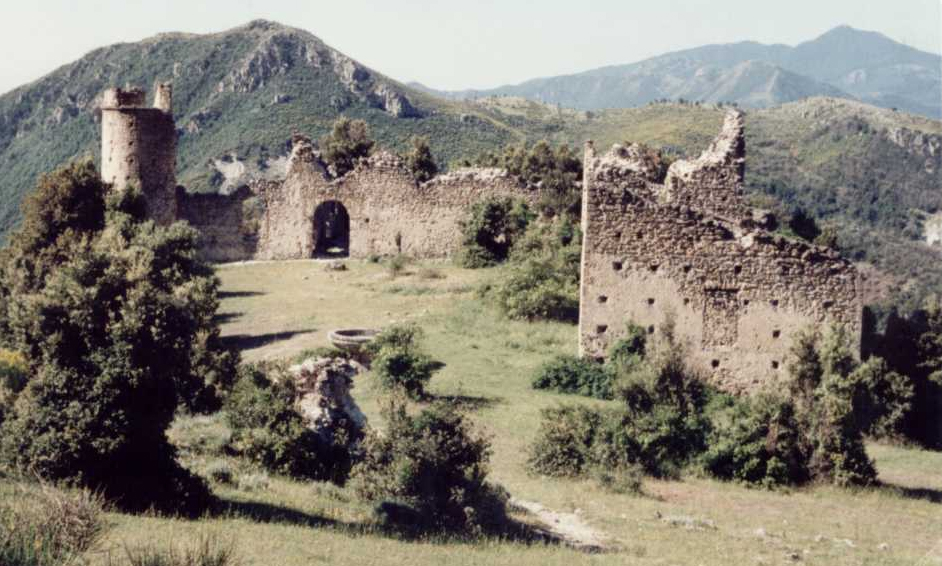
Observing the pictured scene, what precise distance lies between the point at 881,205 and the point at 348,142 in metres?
38.6

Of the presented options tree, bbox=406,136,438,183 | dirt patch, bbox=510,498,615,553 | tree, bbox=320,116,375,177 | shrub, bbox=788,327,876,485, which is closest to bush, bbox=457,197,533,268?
tree, bbox=406,136,438,183

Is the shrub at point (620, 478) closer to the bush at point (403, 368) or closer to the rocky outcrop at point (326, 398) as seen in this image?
the rocky outcrop at point (326, 398)

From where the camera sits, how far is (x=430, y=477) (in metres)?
11.5

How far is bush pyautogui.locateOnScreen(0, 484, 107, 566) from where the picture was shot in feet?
20.0

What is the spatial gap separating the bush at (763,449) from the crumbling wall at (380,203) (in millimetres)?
16133

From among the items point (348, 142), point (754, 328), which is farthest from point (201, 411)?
point (348, 142)

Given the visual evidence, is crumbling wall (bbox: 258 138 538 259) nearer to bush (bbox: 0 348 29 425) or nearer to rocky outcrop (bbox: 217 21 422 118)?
bush (bbox: 0 348 29 425)

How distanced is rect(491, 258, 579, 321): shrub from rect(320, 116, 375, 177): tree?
1501 cm

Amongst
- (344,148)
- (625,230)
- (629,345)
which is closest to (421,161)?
(344,148)

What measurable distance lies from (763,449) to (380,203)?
1873 cm

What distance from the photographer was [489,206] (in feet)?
94.6

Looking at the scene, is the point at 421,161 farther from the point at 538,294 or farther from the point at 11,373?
the point at 11,373

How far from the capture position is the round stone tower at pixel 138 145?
28969mm

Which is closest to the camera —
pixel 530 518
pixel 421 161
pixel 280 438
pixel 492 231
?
pixel 530 518
